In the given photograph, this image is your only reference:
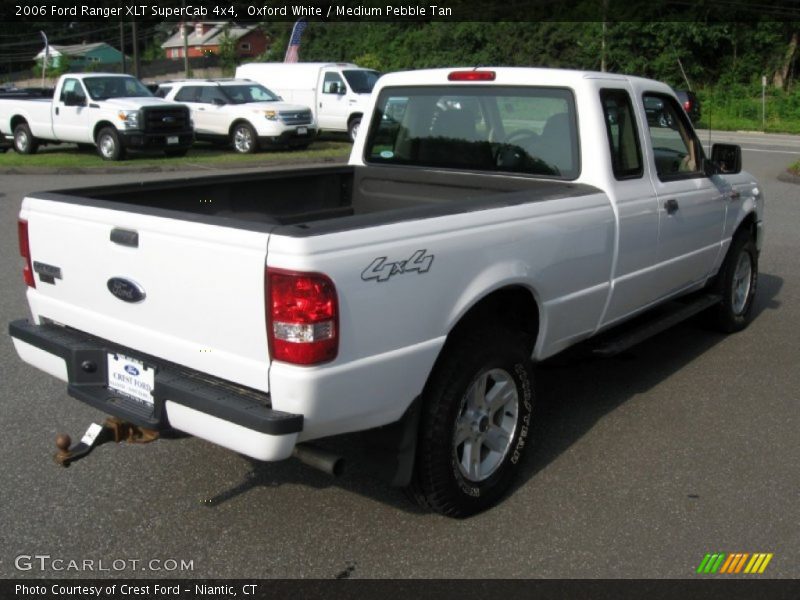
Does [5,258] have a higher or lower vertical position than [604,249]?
lower

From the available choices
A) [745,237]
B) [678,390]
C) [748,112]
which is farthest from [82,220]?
[748,112]

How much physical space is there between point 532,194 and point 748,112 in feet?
124

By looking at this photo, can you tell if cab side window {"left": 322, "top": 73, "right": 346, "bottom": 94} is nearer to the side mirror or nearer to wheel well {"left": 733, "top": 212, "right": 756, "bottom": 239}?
wheel well {"left": 733, "top": 212, "right": 756, "bottom": 239}

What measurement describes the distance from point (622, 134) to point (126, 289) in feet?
9.38

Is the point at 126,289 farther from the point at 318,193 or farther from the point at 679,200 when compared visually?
the point at 679,200

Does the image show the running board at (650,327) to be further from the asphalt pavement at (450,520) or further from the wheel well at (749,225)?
the wheel well at (749,225)

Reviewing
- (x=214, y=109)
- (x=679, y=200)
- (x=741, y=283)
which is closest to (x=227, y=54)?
(x=214, y=109)

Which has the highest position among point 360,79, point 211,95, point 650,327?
point 360,79

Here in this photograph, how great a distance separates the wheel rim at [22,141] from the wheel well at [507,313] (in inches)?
785

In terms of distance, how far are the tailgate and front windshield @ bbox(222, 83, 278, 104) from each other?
1905 cm

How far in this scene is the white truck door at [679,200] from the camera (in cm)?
509

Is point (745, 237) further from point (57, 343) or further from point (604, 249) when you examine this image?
point (57, 343)

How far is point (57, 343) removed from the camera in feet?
12.3

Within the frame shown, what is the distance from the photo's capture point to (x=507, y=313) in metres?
Answer: 4.17
